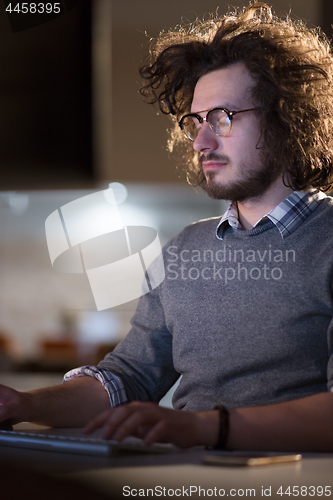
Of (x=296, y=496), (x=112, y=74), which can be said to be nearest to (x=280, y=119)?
(x=296, y=496)

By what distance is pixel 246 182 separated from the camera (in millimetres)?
1203

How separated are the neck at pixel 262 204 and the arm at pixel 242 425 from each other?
535 mm

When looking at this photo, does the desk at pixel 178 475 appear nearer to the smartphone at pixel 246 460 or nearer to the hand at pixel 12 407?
the smartphone at pixel 246 460

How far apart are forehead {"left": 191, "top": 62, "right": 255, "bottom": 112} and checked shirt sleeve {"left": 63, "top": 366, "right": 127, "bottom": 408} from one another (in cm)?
70

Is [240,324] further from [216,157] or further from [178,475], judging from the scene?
[178,475]

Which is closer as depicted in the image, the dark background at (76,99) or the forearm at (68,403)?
the forearm at (68,403)

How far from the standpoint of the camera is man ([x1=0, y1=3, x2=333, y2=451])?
3.25ft

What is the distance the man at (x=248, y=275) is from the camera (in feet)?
3.25

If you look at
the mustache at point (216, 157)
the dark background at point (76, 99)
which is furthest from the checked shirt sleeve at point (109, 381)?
the dark background at point (76, 99)

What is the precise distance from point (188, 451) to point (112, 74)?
2.79 metres

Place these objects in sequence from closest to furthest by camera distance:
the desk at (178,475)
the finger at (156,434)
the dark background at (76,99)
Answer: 1. the desk at (178,475)
2. the finger at (156,434)
3. the dark background at (76,99)

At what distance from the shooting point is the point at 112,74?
10.0ft

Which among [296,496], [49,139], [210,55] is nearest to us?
[296,496]

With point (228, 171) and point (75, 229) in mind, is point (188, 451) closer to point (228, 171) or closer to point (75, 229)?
point (228, 171)
